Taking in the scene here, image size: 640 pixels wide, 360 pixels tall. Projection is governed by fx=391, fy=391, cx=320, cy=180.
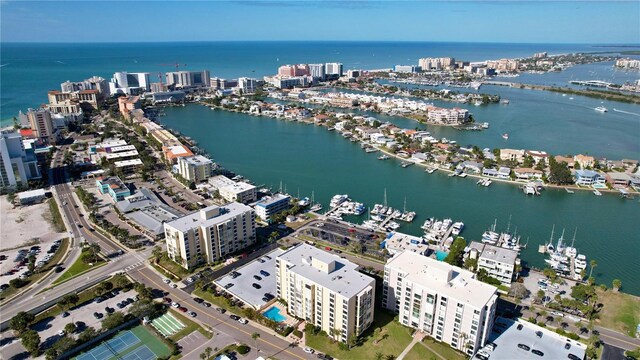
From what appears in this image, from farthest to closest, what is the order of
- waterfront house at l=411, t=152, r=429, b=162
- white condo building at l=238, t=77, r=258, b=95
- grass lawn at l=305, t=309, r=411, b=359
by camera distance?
white condo building at l=238, t=77, r=258, b=95 < waterfront house at l=411, t=152, r=429, b=162 < grass lawn at l=305, t=309, r=411, b=359

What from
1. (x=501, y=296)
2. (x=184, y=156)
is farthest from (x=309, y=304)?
(x=184, y=156)

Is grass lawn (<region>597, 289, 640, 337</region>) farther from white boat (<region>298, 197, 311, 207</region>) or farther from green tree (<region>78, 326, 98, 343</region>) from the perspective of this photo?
green tree (<region>78, 326, 98, 343</region>)

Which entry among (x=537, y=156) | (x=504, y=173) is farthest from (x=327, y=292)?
(x=537, y=156)

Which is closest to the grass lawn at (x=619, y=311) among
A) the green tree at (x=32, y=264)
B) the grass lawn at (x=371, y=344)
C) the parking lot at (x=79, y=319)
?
the grass lawn at (x=371, y=344)

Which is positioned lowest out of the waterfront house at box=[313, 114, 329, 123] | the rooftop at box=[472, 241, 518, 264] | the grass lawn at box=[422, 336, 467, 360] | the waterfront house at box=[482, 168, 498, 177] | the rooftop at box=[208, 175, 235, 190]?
the grass lawn at box=[422, 336, 467, 360]

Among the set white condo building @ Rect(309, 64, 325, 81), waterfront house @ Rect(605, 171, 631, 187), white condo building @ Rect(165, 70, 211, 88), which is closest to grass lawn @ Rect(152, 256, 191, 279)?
waterfront house @ Rect(605, 171, 631, 187)

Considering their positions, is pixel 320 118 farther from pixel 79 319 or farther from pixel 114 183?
pixel 79 319
